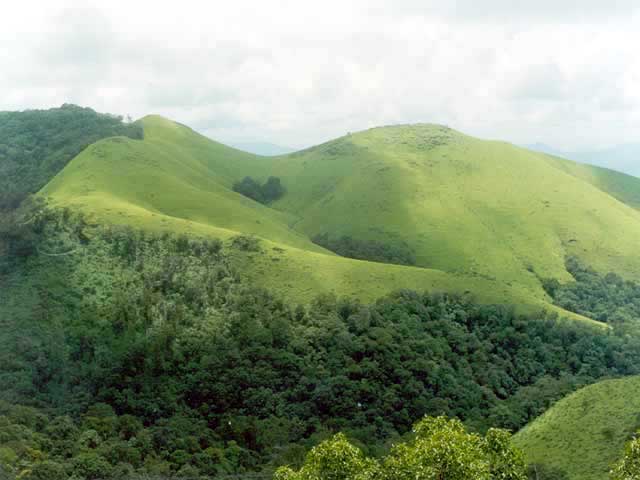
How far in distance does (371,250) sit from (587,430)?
7907 centimetres

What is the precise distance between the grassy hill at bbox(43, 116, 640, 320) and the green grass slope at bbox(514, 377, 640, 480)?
34689 mm

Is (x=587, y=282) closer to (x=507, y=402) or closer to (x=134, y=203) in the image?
(x=507, y=402)

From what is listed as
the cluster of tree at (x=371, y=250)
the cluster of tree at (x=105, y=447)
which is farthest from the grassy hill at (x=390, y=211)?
the cluster of tree at (x=105, y=447)

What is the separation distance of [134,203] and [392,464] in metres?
97.2

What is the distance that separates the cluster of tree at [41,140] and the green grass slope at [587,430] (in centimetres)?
11381

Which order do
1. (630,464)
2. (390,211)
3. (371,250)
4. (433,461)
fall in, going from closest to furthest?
1. (630,464)
2. (433,461)
3. (371,250)
4. (390,211)

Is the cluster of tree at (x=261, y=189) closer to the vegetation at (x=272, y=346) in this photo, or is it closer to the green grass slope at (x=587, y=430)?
the vegetation at (x=272, y=346)

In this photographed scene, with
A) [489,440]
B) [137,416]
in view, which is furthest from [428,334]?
[489,440]

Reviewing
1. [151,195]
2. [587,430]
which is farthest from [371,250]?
[587,430]

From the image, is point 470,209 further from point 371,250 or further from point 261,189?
point 261,189

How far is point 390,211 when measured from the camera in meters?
153

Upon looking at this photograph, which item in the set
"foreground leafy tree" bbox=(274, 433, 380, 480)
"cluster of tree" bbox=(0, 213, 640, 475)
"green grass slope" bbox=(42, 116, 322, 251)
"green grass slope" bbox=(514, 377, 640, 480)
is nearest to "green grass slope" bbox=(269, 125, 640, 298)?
"green grass slope" bbox=(42, 116, 322, 251)

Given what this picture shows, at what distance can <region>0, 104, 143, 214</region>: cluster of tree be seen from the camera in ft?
481

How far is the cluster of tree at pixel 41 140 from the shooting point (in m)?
146
